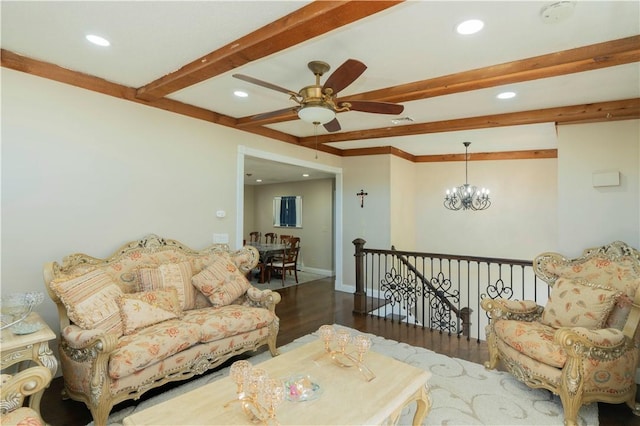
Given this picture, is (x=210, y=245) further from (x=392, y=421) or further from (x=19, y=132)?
(x=392, y=421)

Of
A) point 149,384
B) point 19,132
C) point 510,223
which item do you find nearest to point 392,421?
point 149,384

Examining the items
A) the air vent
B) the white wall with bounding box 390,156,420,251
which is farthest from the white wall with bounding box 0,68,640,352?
the white wall with bounding box 390,156,420,251

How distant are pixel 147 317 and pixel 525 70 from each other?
3.68 m

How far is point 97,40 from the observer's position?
2361 mm

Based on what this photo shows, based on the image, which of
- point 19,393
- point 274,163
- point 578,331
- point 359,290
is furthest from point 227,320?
point 274,163

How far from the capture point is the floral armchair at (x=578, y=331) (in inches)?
88.0

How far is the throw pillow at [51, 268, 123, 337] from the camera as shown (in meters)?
2.38

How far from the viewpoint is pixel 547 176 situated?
589cm

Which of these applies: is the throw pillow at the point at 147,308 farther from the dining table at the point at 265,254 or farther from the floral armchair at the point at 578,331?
the dining table at the point at 265,254

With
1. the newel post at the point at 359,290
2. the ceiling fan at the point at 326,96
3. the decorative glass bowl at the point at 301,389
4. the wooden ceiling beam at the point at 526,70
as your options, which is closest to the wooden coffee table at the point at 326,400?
the decorative glass bowl at the point at 301,389

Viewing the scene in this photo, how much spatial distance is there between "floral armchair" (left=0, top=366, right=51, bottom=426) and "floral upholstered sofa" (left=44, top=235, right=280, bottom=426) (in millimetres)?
428

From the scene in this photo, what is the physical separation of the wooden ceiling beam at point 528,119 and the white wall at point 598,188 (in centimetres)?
11

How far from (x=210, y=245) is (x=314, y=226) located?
480cm

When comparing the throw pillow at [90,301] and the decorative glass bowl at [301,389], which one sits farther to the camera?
the throw pillow at [90,301]
